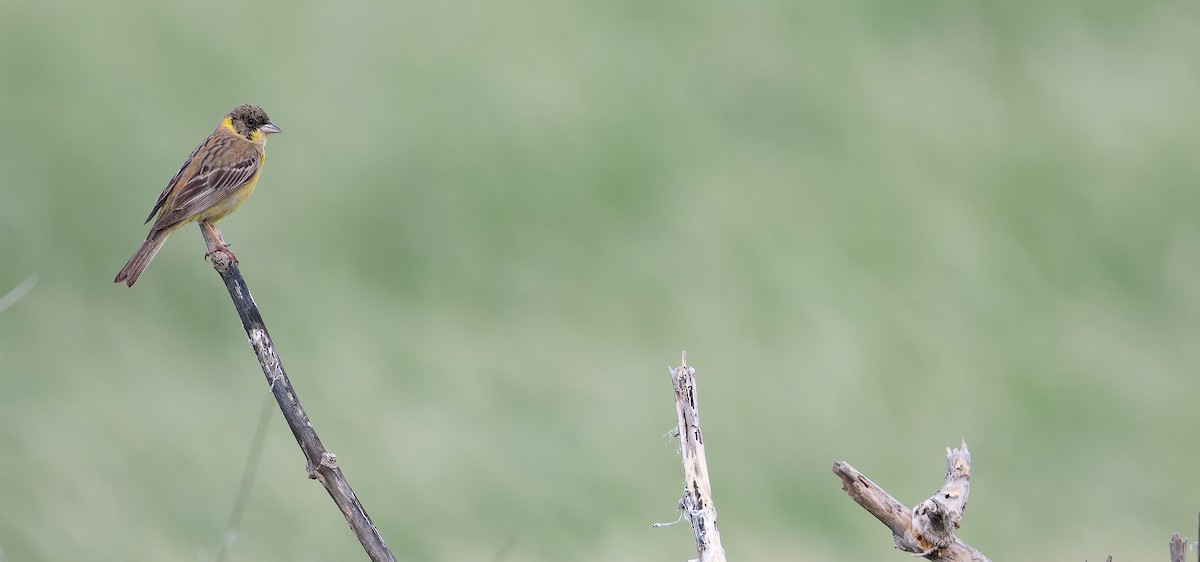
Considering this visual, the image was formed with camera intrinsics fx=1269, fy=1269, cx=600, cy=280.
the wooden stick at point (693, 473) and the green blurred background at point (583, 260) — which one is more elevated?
the green blurred background at point (583, 260)

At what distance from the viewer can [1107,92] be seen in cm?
950

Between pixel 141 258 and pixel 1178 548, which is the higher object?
pixel 141 258

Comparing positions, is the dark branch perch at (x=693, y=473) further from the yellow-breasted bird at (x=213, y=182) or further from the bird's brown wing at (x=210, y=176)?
the bird's brown wing at (x=210, y=176)

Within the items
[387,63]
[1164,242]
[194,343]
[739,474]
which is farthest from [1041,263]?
[194,343]

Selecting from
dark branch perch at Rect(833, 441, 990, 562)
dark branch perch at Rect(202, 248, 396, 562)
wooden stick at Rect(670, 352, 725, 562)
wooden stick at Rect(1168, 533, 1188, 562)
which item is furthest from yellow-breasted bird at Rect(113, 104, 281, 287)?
wooden stick at Rect(1168, 533, 1188, 562)

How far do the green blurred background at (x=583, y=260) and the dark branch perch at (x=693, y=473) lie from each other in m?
3.56

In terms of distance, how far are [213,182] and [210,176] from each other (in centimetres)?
4

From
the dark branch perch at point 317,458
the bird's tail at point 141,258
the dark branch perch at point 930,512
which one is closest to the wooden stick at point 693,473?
the dark branch perch at point 930,512

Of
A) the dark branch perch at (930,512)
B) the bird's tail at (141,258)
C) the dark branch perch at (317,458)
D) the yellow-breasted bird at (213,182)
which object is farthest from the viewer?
the yellow-breasted bird at (213,182)

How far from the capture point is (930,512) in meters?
2.60

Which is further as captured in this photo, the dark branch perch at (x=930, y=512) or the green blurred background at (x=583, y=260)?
the green blurred background at (x=583, y=260)

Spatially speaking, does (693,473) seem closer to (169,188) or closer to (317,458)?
(317,458)

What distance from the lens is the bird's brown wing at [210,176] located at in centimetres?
403

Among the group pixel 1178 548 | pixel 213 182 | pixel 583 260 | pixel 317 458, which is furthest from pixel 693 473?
pixel 583 260
